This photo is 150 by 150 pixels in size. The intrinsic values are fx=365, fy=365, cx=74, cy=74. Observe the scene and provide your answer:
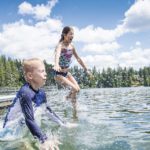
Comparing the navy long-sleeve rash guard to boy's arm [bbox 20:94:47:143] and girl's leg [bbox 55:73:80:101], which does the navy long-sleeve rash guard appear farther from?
girl's leg [bbox 55:73:80:101]

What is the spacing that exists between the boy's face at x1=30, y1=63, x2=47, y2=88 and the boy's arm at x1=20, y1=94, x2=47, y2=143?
1.17 ft

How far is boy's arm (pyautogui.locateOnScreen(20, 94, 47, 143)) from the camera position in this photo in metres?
5.26

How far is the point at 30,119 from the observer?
5.47 m

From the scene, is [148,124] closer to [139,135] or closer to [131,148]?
[139,135]

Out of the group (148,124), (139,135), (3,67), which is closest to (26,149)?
(139,135)

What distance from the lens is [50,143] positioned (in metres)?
5.11

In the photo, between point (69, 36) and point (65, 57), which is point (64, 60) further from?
point (69, 36)

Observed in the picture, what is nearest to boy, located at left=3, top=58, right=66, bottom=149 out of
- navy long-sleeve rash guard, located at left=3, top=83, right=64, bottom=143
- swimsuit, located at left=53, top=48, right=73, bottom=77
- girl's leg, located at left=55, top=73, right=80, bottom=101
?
navy long-sleeve rash guard, located at left=3, top=83, right=64, bottom=143

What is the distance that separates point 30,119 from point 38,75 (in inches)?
30.7

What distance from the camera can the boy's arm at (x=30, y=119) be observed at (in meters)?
5.26

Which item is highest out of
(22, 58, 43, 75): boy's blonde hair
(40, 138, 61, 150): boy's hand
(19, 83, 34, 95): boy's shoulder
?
(22, 58, 43, 75): boy's blonde hair

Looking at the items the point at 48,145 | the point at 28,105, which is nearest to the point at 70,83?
the point at 28,105

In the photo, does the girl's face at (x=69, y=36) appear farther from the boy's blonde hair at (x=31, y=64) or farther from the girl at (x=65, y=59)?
the boy's blonde hair at (x=31, y=64)

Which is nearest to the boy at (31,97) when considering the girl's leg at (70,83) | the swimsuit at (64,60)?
the girl's leg at (70,83)
